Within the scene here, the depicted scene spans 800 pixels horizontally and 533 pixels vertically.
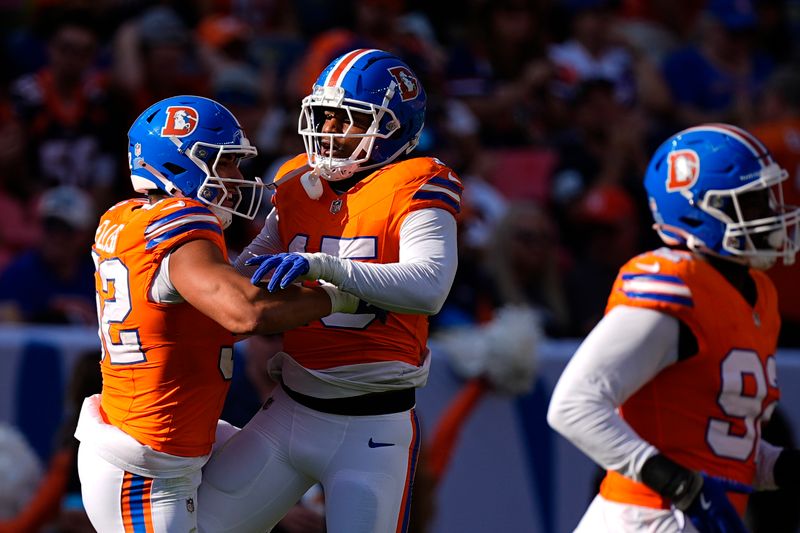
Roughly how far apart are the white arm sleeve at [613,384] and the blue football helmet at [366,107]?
93 cm

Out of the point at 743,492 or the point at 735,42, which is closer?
the point at 743,492

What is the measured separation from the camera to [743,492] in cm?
400

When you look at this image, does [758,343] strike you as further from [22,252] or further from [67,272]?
[22,252]

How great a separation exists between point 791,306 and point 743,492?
145 inches

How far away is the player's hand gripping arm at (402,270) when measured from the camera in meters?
3.74

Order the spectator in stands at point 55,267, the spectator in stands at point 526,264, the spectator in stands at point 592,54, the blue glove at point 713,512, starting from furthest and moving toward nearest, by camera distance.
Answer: the spectator in stands at point 592,54 < the spectator in stands at point 526,264 < the spectator in stands at point 55,267 < the blue glove at point 713,512

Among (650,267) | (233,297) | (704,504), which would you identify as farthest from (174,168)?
(704,504)

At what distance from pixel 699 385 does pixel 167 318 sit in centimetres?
157

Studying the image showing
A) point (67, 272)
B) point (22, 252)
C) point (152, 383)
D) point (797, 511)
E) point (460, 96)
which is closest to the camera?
point (152, 383)

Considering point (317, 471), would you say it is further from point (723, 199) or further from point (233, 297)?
point (723, 199)

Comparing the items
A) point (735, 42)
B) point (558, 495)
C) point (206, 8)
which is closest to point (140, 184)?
point (558, 495)

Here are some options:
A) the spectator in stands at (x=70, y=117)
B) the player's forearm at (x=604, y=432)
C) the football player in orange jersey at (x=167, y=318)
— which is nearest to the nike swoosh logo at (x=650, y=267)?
the player's forearm at (x=604, y=432)

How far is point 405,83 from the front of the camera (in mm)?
4277

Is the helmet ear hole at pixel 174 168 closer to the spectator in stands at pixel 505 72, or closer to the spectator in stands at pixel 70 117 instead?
the spectator in stands at pixel 70 117
